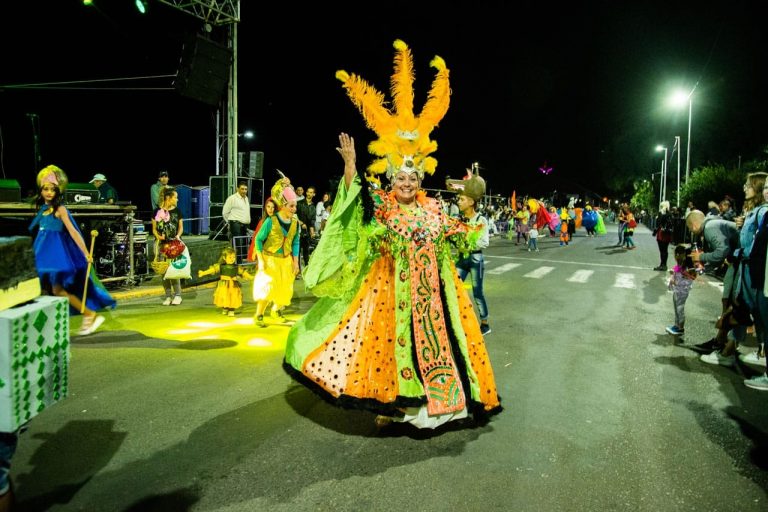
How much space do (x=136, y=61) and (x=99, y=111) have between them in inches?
102

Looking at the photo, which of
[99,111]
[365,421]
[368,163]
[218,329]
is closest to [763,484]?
[365,421]

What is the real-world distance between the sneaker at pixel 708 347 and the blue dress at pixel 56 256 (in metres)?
7.48

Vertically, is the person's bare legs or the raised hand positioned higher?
the raised hand

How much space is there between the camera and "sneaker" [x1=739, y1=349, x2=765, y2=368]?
5.96 m

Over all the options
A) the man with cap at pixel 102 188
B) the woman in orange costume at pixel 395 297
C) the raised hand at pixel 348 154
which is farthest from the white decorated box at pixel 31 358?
the man with cap at pixel 102 188

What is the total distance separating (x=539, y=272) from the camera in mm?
14188

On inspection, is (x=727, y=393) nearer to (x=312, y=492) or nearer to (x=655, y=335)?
(x=655, y=335)

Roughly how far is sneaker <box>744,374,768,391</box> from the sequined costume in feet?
9.33

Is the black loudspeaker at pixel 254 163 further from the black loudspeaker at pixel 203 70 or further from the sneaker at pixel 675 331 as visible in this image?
the sneaker at pixel 675 331

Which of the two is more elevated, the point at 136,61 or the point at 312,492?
the point at 136,61

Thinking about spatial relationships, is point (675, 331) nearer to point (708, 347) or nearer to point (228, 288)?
point (708, 347)

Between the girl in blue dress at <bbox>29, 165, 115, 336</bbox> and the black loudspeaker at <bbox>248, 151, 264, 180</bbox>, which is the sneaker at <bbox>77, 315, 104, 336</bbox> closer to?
the girl in blue dress at <bbox>29, 165, 115, 336</bbox>

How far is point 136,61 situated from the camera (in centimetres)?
1562

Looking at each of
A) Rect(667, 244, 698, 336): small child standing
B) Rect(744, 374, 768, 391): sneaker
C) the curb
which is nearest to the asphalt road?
Rect(744, 374, 768, 391): sneaker
